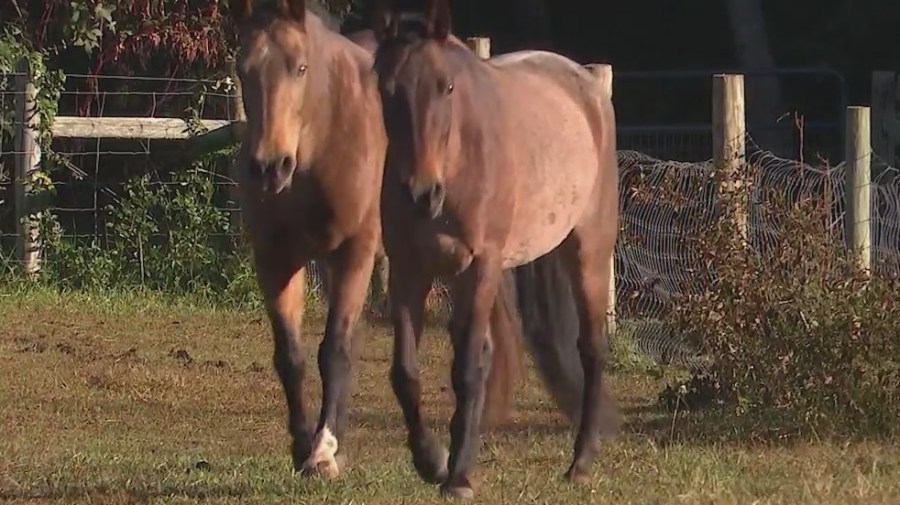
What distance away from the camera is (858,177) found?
9414mm

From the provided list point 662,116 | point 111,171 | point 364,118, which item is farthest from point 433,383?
point 662,116

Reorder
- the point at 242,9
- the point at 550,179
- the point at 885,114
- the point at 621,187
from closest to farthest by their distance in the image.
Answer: the point at 242,9 → the point at 550,179 → the point at 885,114 → the point at 621,187

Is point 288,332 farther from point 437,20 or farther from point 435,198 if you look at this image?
point 437,20

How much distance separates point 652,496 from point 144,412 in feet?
12.1

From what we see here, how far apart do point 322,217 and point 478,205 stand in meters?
0.82

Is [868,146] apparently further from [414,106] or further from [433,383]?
[414,106]

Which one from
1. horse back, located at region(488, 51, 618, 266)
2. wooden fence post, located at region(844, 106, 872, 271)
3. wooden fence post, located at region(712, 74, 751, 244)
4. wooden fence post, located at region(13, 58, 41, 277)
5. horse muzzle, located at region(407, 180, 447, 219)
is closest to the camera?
horse muzzle, located at region(407, 180, 447, 219)

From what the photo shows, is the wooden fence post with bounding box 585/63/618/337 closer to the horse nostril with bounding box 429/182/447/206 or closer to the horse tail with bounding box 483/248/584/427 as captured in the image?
the horse tail with bounding box 483/248/584/427

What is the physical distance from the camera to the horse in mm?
6098

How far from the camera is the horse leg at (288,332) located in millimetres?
6922

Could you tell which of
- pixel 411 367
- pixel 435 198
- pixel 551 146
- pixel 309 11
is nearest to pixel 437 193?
pixel 435 198

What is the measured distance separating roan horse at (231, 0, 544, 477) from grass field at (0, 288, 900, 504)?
0.36m

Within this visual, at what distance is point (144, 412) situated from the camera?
9078mm

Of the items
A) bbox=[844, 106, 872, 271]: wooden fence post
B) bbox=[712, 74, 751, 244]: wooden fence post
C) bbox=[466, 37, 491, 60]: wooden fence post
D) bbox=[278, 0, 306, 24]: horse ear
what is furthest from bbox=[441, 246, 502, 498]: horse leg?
bbox=[466, 37, 491, 60]: wooden fence post
